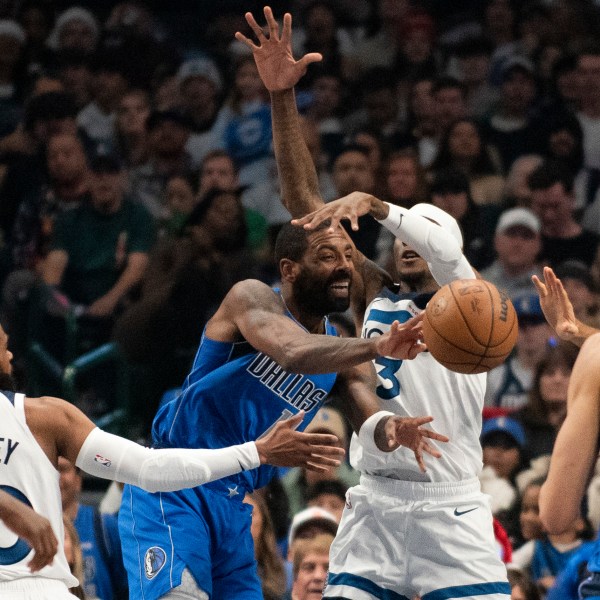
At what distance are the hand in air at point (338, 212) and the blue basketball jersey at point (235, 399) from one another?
Result: 564 mm

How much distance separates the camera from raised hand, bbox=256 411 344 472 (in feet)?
16.1

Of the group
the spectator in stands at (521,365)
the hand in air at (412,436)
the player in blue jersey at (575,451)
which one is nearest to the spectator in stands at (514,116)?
the spectator in stands at (521,365)

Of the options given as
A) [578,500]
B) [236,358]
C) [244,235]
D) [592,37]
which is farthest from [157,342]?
[578,500]

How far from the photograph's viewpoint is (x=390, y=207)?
561 centimetres

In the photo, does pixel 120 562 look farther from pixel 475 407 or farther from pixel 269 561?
pixel 475 407

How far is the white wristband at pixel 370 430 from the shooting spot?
549 centimetres

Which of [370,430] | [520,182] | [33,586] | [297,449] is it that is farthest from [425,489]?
[520,182]

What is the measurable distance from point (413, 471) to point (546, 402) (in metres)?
3.23

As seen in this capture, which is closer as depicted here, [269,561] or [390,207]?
[390,207]

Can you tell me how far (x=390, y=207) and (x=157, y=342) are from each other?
412 cm

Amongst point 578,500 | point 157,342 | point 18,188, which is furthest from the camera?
point 18,188

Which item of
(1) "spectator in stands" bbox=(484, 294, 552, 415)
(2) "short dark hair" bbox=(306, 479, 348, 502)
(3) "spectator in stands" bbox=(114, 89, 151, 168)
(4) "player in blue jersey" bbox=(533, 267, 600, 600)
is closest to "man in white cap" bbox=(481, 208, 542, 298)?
(1) "spectator in stands" bbox=(484, 294, 552, 415)

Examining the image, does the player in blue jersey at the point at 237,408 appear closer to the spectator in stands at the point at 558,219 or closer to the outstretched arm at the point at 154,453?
the outstretched arm at the point at 154,453

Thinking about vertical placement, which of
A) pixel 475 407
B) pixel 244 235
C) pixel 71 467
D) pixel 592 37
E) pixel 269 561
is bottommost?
pixel 269 561
